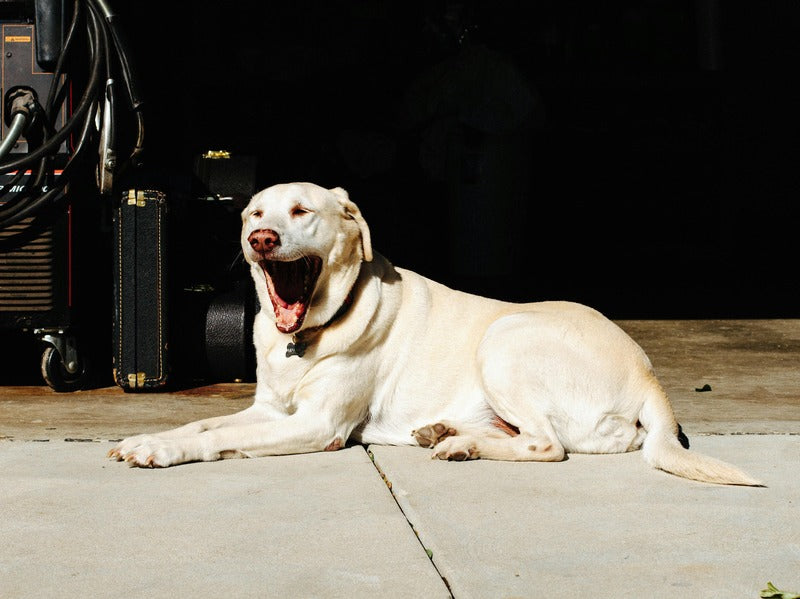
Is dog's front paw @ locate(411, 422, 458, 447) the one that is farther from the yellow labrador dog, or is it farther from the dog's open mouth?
the dog's open mouth

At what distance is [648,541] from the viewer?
8.59ft

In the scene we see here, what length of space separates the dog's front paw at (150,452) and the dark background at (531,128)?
3471 millimetres

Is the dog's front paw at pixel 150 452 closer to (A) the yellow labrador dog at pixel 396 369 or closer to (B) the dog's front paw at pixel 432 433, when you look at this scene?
(A) the yellow labrador dog at pixel 396 369

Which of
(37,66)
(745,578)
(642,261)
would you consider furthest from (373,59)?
(745,578)

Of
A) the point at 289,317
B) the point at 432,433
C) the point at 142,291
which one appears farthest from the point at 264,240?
the point at 142,291

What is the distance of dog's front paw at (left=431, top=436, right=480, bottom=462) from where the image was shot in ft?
11.4

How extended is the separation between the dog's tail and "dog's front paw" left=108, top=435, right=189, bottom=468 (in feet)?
4.90

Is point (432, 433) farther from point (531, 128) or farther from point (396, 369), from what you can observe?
point (531, 128)

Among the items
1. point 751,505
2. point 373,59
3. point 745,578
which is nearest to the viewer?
point 745,578

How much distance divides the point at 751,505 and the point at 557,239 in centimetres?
718

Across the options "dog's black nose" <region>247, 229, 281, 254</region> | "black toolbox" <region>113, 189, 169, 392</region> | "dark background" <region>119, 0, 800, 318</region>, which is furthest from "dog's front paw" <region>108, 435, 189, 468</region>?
"dark background" <region>119, 0, 800, 318</region>

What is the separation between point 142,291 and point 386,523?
227 centimetres

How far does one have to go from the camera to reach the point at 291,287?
375 centimetres

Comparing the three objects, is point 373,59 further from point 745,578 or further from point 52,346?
point 745,578
